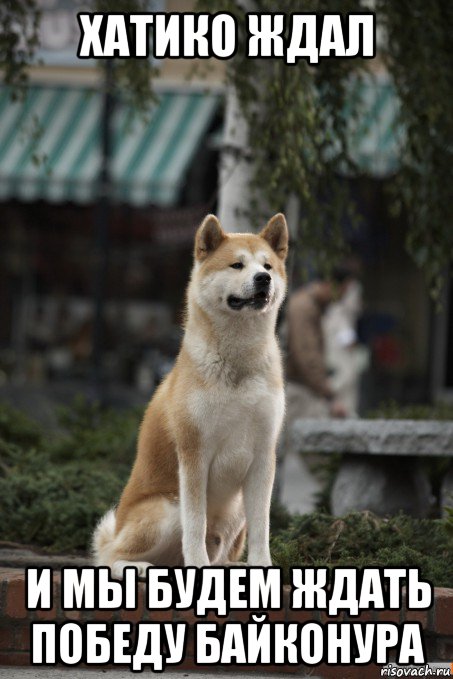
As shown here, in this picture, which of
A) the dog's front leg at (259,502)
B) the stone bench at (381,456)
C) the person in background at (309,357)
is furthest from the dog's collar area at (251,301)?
the person in background at (309,357)

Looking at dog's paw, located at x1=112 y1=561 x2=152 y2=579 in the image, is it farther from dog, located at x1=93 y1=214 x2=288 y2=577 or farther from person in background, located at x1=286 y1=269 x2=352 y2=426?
person in background, located at x1=286 y1=269 x2=352 y2=426

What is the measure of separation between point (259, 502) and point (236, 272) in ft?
2.97

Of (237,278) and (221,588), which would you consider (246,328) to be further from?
(221,588)

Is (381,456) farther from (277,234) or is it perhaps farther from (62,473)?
A: (277,234)

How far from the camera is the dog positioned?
448 centimetres

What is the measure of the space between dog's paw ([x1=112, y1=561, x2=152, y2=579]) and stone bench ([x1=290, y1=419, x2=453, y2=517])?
2.48m

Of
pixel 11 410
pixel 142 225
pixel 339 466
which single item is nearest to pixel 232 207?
pixel 339 466

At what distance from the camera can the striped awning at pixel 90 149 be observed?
14.4 meters

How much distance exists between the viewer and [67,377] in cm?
1655

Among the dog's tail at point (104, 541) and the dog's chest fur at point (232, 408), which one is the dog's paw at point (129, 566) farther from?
the dog's chest fur at point (232, 408)

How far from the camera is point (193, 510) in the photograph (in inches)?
178

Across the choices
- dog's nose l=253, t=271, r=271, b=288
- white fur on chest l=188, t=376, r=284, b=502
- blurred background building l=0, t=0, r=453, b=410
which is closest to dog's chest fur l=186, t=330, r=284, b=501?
white fur on chest l=188, t=376, r=284, b=502

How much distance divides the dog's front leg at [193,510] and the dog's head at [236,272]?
63 centimetres

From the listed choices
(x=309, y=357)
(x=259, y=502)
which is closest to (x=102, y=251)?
(x=309, y=357)
